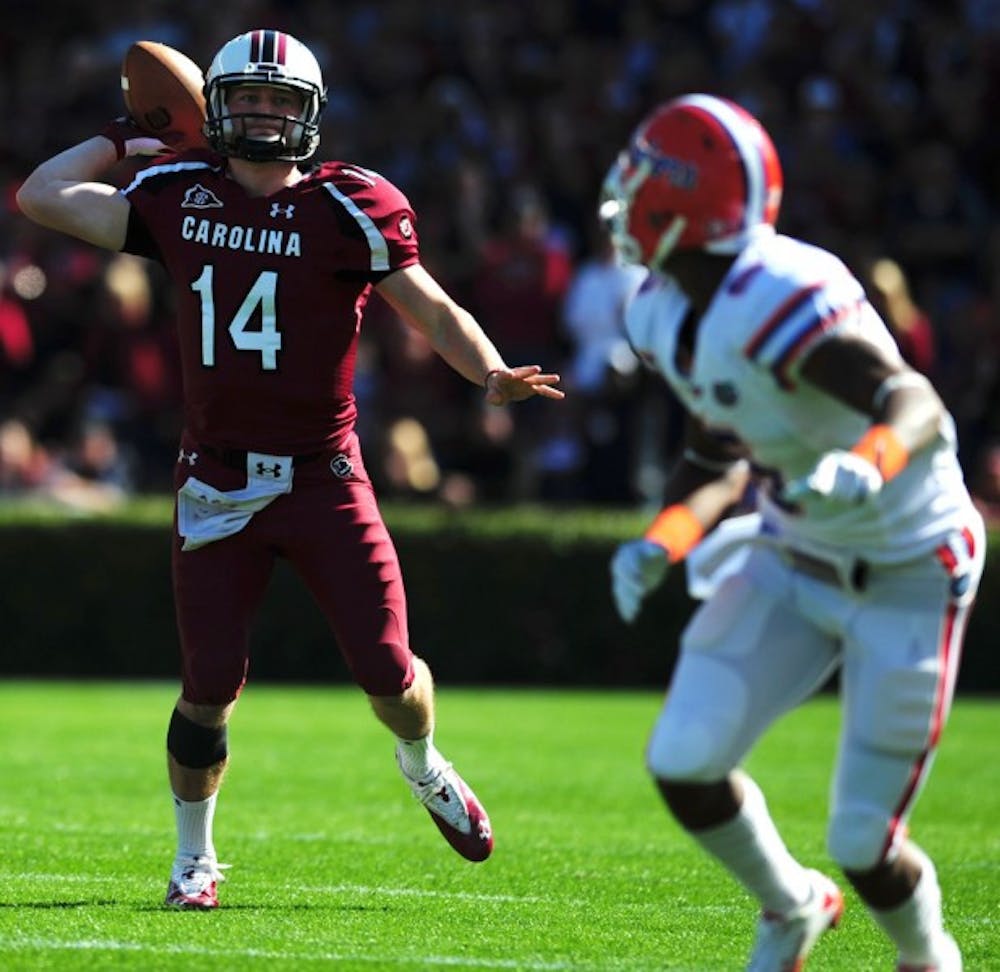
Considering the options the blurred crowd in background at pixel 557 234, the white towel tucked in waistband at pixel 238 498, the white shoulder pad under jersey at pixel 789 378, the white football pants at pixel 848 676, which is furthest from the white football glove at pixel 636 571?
the blurred crowd in background at pixel 557 234

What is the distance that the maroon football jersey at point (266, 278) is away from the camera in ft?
19.6

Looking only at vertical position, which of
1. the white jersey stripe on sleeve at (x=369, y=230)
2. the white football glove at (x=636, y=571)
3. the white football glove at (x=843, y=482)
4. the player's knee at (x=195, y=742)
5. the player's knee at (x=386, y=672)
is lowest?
the player's knee at (x=195, y=742)

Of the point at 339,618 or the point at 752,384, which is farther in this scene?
the point at 339,618

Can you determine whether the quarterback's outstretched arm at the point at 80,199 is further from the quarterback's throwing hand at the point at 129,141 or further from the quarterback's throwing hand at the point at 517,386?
the quarterback's throwing hand at the point at 517,386

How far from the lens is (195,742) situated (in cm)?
611

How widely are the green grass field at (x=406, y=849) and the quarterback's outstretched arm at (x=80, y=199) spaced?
6.14 feet

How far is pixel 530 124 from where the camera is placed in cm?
1609

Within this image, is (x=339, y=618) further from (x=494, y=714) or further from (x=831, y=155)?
(x=831, y=155)

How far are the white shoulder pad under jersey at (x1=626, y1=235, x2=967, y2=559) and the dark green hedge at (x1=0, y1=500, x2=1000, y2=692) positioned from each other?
9097mm

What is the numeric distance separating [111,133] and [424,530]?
7763mm

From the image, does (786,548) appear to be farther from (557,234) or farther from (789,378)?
(557,234)

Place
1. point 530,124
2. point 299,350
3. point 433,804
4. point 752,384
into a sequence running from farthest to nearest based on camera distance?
point 530,124 < point 433,804 < point 299,350 < point 752,384

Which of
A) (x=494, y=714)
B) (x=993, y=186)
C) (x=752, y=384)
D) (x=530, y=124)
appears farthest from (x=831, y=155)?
(x=752, y=384)

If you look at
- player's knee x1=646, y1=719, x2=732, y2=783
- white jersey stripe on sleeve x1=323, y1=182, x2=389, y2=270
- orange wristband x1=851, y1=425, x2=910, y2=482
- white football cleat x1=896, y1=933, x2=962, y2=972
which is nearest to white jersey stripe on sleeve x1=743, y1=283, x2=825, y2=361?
orange wristband x1=851, y1=425, x2=910, y2=482
